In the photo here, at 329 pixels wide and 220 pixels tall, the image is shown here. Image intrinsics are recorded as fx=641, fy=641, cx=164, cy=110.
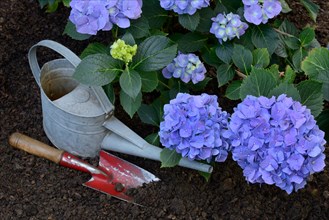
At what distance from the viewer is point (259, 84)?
84.4 inches

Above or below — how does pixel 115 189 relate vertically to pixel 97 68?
below

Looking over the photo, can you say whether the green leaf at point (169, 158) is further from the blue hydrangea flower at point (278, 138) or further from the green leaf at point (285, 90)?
the green leaf at point (285, 90)

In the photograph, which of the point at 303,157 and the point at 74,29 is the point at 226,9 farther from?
the point at 303,157

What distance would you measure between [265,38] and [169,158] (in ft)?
2.09

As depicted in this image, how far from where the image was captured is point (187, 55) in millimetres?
2469

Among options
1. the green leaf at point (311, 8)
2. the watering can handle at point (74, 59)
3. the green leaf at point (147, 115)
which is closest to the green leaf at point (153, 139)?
the green leaf at point (147, 115)

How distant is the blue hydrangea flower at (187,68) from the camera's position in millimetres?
2457

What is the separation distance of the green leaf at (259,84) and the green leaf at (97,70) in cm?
46

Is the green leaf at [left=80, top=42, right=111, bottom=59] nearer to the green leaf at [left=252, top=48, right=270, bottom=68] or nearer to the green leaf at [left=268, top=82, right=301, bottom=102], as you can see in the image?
the green leaf at [left=252, top=48, right=270, bottom=68]

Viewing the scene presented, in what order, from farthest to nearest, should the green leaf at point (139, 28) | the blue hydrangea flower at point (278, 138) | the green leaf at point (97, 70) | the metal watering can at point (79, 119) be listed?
the metal watering can at point (79, 119) < the green leaf at point (139, 28) < the green leaf at point (97, 70) < the blue hydrangea flower at point (278, 138)

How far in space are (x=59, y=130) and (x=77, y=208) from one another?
328 millimetres

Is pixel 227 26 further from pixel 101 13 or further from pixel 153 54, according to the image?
pixel 101 13

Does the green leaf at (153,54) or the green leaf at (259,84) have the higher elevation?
the green leaf at (259,84)

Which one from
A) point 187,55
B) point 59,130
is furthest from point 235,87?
point 59,130
